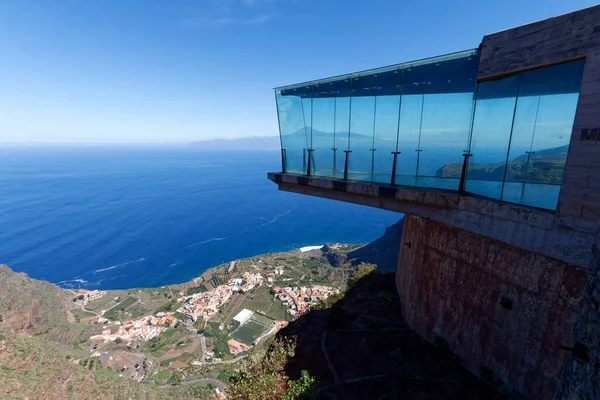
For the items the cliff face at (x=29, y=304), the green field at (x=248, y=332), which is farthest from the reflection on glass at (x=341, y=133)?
the cliff face at (x=29, y=304)

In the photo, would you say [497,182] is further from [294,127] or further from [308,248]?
[308,248]

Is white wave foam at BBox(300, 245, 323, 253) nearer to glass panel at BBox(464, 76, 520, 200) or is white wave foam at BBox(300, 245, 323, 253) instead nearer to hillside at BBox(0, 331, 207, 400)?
hillside at BBox(0, 331, 207, 400)

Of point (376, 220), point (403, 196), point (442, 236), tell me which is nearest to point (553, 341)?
point (442, 236)

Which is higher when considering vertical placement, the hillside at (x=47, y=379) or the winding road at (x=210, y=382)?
the hillside at (x=47, y=379)

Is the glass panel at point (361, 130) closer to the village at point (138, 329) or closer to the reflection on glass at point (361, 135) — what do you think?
the reflection on glass at point (361, 135)

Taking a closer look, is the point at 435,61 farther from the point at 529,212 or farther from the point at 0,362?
the point at 0,362

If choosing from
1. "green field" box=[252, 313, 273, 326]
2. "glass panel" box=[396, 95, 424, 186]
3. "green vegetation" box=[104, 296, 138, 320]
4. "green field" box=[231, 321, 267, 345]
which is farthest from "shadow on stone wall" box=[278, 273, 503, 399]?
"green vegetation" box=[104, 296, 138, 320]
